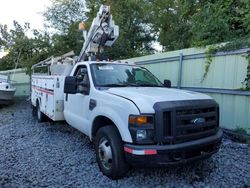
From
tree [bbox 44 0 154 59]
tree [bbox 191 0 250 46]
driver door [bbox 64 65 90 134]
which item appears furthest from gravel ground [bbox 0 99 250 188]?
tree [bbox 44 0 154 59]

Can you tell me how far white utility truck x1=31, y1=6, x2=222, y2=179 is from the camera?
381cm

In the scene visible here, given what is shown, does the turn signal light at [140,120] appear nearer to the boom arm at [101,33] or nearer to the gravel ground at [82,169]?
the gravel ground at [82,169]

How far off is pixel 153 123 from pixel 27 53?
14528 millimetres

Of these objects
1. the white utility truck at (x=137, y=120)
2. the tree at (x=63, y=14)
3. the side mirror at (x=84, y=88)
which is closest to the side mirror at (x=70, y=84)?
the white utility truck at (x=137, y=120)

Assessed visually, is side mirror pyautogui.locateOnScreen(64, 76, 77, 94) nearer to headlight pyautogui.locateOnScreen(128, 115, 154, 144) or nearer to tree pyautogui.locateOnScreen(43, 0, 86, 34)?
headlight pyautogui.locateOnScreen(128, 115, 154, 144)

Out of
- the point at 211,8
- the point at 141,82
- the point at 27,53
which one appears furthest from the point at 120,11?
the point at 141,82

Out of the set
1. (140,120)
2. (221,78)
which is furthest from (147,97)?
(221,78)

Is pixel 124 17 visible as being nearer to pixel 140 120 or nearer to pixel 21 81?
pixel 21 81

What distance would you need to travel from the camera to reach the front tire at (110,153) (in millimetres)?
4145

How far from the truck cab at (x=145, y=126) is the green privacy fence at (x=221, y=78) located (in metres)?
2.33

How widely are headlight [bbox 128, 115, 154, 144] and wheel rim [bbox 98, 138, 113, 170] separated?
28.4 inches

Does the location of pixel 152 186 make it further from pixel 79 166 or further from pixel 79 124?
pixel 79 124

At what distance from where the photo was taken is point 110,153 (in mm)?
4336

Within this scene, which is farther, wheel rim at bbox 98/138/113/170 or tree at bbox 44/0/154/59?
tree at bbox 44/0/154/59
